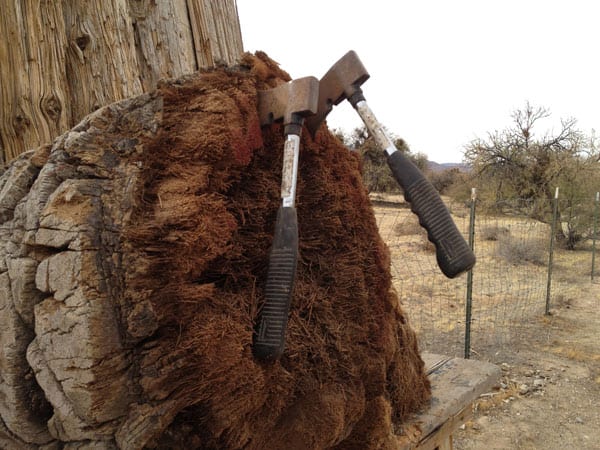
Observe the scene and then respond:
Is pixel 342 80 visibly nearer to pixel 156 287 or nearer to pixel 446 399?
pixel 156 287

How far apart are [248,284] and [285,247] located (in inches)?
6.7

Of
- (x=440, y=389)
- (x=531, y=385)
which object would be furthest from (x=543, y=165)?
(x=440, y=389)

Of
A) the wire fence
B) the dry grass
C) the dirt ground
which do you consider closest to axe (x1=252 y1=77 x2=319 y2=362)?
the wire fence

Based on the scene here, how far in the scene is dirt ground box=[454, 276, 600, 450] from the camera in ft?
11.4

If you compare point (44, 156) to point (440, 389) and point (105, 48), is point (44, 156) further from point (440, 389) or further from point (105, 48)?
point (440, 389)

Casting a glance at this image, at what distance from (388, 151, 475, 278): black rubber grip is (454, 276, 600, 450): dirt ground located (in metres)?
2.87

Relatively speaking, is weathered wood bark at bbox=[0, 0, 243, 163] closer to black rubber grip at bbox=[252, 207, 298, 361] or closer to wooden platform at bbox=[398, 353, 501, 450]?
black rubber grip at bbox=[252, 207, 298, 361]

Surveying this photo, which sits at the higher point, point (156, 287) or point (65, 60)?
point (65, 60)

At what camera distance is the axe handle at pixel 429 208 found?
1072mm

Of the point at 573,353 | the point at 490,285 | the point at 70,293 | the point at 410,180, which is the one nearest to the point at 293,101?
the point at 410,180

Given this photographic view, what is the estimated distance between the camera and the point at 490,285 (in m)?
7.68

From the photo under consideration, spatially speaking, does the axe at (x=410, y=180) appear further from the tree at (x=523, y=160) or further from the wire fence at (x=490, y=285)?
the tree at (x=523, y=160)

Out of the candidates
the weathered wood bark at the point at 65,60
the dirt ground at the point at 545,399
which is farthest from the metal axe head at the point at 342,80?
the dirt ground at the point at 545,399

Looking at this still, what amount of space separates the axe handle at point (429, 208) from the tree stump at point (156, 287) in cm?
30
